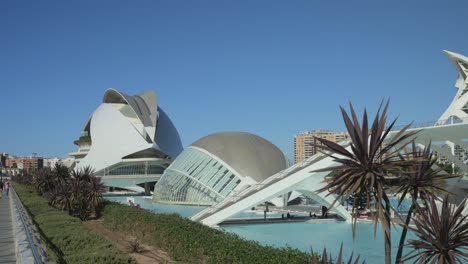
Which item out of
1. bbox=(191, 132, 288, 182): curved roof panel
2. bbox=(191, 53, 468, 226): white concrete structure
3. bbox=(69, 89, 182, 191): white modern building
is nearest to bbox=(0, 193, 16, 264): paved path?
bbox=(191, 53, 468, 226): white concrete structure

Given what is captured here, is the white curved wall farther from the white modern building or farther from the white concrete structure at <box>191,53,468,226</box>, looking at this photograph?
the white concrete structure at <box>191,53,468,226</box>

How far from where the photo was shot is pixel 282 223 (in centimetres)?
2588

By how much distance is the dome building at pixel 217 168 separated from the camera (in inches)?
1307

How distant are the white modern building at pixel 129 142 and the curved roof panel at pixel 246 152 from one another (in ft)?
95.0

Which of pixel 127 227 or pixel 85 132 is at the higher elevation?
pixel 85 132

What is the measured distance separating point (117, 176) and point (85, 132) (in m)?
20.1

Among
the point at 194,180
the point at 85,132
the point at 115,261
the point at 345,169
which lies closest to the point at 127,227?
the point at 115,261

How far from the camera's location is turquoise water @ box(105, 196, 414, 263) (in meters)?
16.5

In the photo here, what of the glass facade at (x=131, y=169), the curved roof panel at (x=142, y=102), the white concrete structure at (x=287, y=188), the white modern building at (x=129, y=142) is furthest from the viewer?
the curved roof panel at (x=142, y=102)

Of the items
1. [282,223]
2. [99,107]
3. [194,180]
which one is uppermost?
[99,107]

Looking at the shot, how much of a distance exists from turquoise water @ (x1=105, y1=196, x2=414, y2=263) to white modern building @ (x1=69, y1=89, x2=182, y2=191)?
42.9m

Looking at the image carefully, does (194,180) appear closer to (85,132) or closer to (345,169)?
(345,169)

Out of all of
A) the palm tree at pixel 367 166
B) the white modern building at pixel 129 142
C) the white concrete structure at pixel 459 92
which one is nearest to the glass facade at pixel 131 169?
the white modern building at pixel 129 142

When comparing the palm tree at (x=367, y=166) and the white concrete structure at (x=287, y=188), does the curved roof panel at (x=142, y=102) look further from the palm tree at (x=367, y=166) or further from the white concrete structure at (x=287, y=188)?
the palm tree at (x=367, y=166)
